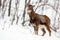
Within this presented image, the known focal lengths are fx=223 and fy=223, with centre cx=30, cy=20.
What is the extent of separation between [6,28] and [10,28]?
1.4 inches

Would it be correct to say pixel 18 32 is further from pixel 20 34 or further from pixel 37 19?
pixel 37 19

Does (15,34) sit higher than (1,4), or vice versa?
(1,4)

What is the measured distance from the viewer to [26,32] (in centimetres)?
193

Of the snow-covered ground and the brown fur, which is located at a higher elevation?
the brown fur

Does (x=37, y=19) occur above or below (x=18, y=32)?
above

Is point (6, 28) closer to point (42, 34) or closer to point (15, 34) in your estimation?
point (15, 34)

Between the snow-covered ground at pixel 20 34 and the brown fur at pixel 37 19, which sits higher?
the brown fur at pixel 37 19

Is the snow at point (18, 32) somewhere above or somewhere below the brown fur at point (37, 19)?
below

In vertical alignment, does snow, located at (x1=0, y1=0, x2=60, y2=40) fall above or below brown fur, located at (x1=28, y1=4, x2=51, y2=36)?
below

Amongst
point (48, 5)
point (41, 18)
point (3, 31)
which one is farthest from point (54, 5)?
point (3, 31)

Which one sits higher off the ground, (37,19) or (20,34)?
(37,19)

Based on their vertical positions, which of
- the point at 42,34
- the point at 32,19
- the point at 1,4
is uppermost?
the point at 1,4

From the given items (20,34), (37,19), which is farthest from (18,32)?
(37,19)

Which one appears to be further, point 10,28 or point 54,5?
point 54,5
